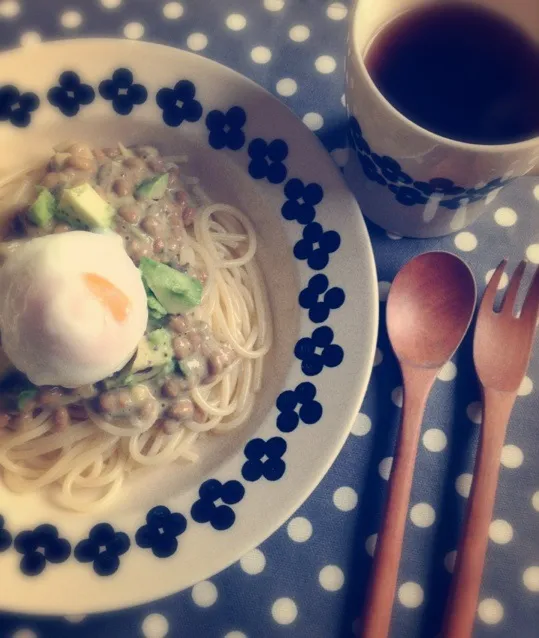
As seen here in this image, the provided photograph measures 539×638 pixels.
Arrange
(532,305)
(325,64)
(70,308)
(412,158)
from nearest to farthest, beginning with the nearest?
(70,308) → (412,158) → (532,305) → (325,64)

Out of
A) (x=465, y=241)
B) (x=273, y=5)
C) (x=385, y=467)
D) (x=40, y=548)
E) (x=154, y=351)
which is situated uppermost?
(x=273, y=5)

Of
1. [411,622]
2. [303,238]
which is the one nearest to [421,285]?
[303,238]

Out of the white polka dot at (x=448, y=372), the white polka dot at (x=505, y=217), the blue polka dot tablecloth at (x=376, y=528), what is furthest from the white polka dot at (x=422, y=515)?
the white polka dot at (x=505, y=217)

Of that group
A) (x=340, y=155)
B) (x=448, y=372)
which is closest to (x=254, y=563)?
(x=448, y=372)

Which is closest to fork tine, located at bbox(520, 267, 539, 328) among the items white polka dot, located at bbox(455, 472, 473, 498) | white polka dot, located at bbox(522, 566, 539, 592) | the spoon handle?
the spoon handle

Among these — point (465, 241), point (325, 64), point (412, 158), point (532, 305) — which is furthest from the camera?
point (325, 64)

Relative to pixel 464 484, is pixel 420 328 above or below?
above

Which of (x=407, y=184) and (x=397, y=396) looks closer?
(x=407, y=184)

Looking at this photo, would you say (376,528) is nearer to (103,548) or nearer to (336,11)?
(103,548)
